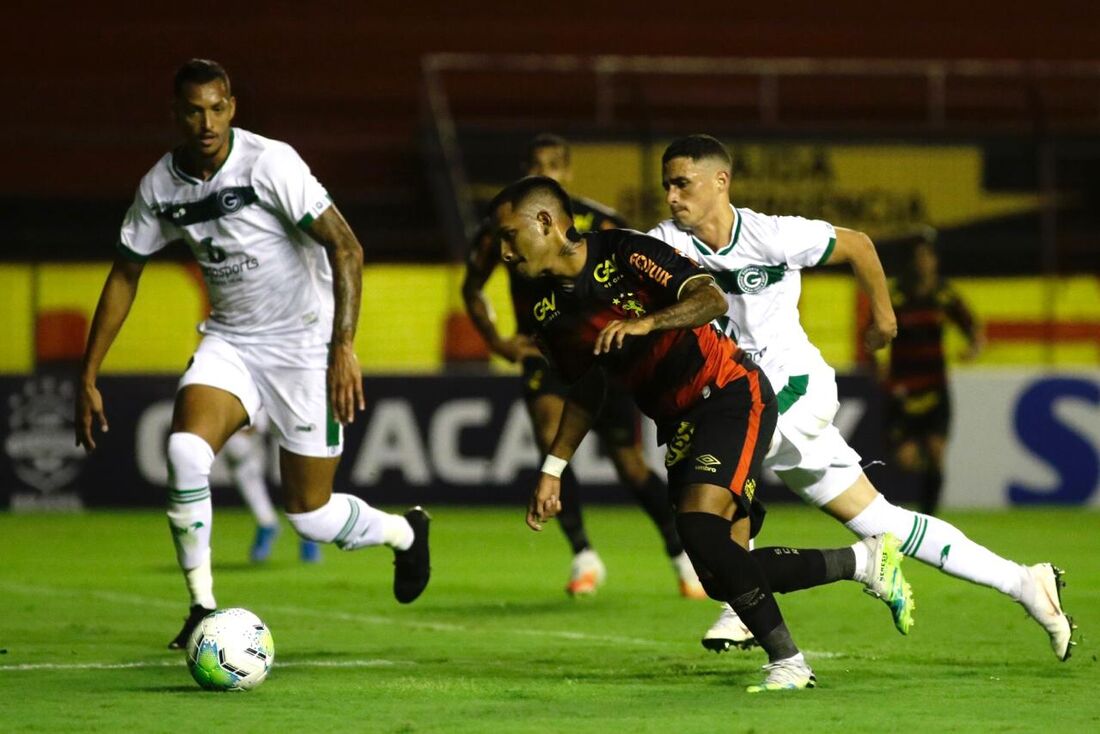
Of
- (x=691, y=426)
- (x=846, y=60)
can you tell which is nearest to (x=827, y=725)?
(x=691, y=426)

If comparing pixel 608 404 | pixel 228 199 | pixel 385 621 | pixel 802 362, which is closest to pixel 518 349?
pixel 608 404

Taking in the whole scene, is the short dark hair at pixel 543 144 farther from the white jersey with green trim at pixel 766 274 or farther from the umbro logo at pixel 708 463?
the umbro logo at pixel 708 463

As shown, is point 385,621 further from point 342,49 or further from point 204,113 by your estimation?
point 342,49

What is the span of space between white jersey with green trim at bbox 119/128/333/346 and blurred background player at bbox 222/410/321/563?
165 inches

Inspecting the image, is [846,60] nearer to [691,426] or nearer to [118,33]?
[118,33]

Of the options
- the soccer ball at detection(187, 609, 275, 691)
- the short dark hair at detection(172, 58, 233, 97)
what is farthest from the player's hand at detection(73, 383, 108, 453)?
the soccer ball at detection(187, 609, 275, 691)

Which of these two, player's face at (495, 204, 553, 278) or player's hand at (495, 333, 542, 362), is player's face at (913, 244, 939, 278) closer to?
player's hand at (495, 333, 542, 362)

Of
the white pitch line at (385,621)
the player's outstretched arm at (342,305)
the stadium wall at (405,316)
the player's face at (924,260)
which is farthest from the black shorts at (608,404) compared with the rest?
the stadium wall at (405,316)

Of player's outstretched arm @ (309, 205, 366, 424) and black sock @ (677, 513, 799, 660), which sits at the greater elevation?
player's outstretched arm @ (309, 205, 366, 424)

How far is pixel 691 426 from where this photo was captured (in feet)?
21.8

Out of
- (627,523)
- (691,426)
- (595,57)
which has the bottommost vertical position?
(627,523)

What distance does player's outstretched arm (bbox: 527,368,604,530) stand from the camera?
6.66 metres

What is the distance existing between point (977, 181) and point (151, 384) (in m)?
9.02

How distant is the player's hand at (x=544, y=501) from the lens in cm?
664
